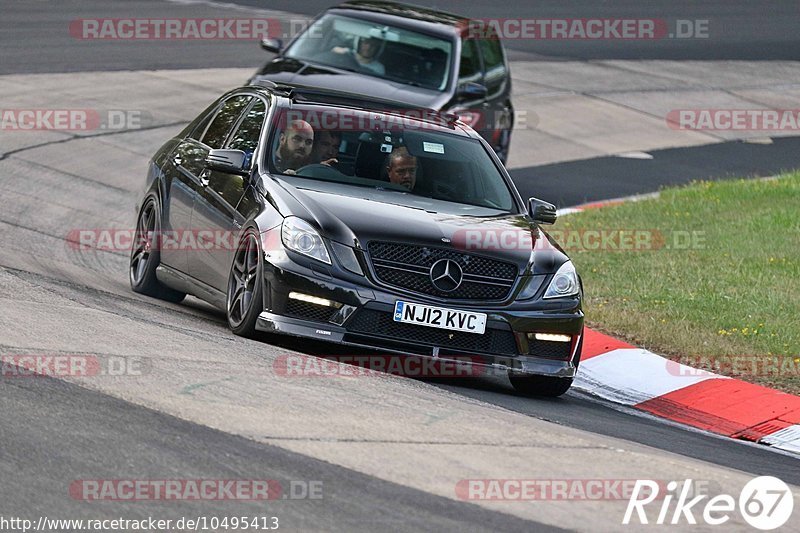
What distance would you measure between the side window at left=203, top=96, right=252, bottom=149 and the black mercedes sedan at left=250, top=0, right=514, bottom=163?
13.5 ft

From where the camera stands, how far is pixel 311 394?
24.4 feet

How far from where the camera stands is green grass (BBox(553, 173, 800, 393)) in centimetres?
1118

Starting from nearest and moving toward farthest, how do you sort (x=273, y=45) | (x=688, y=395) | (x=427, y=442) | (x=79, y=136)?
1. (x=427, y=442)
2. (x=688, y=395)
3. (x=273, y=45)
4. (x=79, y=136)

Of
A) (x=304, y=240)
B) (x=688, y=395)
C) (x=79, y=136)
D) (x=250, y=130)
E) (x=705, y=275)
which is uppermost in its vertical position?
(x=250, y=130)

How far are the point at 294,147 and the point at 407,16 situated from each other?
7556 millimetres

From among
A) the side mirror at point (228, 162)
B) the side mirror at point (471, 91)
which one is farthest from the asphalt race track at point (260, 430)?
the side mirror at point (471, 91)

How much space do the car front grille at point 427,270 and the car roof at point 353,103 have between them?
187 centimetres

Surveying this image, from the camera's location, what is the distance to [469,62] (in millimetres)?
17219

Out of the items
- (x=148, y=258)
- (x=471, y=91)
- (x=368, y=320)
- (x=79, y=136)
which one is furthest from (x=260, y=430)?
(x=79, y=136)

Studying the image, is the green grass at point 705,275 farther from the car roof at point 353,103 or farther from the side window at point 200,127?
the side window at point 200,127

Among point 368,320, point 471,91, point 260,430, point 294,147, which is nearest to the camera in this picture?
point 260,430

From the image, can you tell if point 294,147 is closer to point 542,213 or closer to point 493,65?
point 542,213

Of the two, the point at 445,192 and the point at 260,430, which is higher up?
the point at 445,192

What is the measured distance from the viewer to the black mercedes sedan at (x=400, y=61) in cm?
1583
